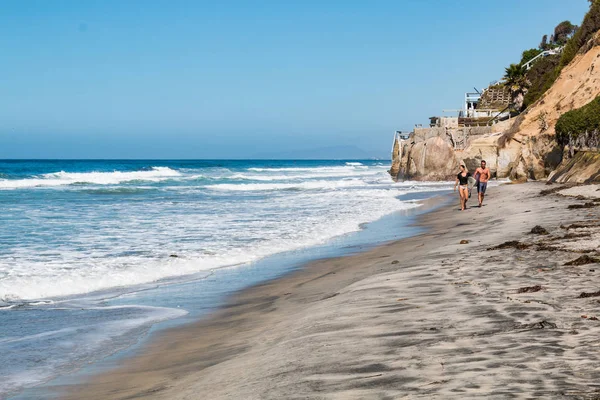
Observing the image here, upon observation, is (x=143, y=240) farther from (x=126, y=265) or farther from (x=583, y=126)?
(x=583, y=126)

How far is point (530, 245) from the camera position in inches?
411

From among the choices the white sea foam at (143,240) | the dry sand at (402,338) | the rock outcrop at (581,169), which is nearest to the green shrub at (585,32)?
the rock outcrop at (581,169)

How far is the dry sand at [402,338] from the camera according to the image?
4066mm

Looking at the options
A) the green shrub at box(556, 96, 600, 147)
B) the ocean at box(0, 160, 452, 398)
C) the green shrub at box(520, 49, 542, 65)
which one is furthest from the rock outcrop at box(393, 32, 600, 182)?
the green shrub at box(520, 49, 542, 65)

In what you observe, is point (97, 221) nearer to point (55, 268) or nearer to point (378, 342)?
point (55, 268)

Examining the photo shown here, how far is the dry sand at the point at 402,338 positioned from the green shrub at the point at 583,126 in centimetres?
1798

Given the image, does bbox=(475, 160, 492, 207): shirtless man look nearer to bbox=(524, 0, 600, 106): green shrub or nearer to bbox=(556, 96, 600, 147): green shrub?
bbox=(556, 96, 600, 147): green shrub

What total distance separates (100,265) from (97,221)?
29.8 ft

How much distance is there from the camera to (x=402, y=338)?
17.2 ft

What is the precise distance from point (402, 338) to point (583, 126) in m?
25.7

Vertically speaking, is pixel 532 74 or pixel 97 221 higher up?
pixel 532 74

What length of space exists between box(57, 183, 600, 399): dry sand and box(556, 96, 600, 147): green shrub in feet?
59.0

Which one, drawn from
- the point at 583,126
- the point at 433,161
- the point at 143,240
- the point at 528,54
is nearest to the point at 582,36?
the point at 433,161

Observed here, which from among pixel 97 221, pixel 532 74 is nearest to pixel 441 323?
pixel 97 221
